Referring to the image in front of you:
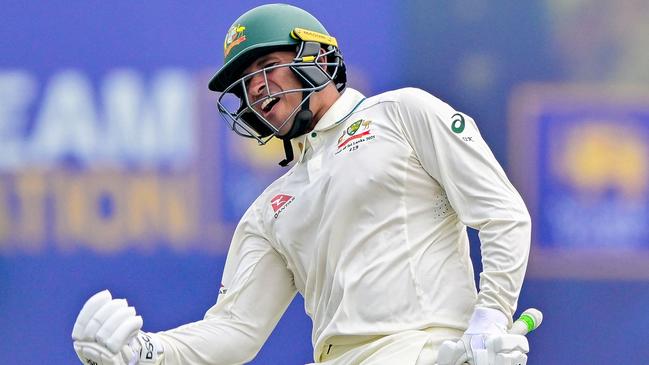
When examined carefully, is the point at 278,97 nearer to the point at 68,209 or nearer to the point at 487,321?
the point at 487,321

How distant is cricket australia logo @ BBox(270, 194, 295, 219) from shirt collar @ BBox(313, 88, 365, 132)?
157mm

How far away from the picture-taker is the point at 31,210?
4.37 metres

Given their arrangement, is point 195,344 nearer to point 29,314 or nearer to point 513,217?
point 513,217

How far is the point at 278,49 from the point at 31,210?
1493mm

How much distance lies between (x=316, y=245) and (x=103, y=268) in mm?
1514

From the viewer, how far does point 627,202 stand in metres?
4.40

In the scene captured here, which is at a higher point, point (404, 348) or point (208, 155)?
point (208, 155)

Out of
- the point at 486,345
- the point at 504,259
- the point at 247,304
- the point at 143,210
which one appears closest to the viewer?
the point at 486,345

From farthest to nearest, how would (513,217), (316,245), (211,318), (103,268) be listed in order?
(103,268), (211,318), (316,245), (513,217)

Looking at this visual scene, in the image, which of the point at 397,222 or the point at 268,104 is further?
the point at 268,104

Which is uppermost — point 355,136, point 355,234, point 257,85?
point 257,85

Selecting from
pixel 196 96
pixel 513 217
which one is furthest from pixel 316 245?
pixel 196 96

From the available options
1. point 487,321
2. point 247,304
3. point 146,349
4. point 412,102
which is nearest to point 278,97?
point 412,102

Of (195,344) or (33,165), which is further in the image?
(33,165)
